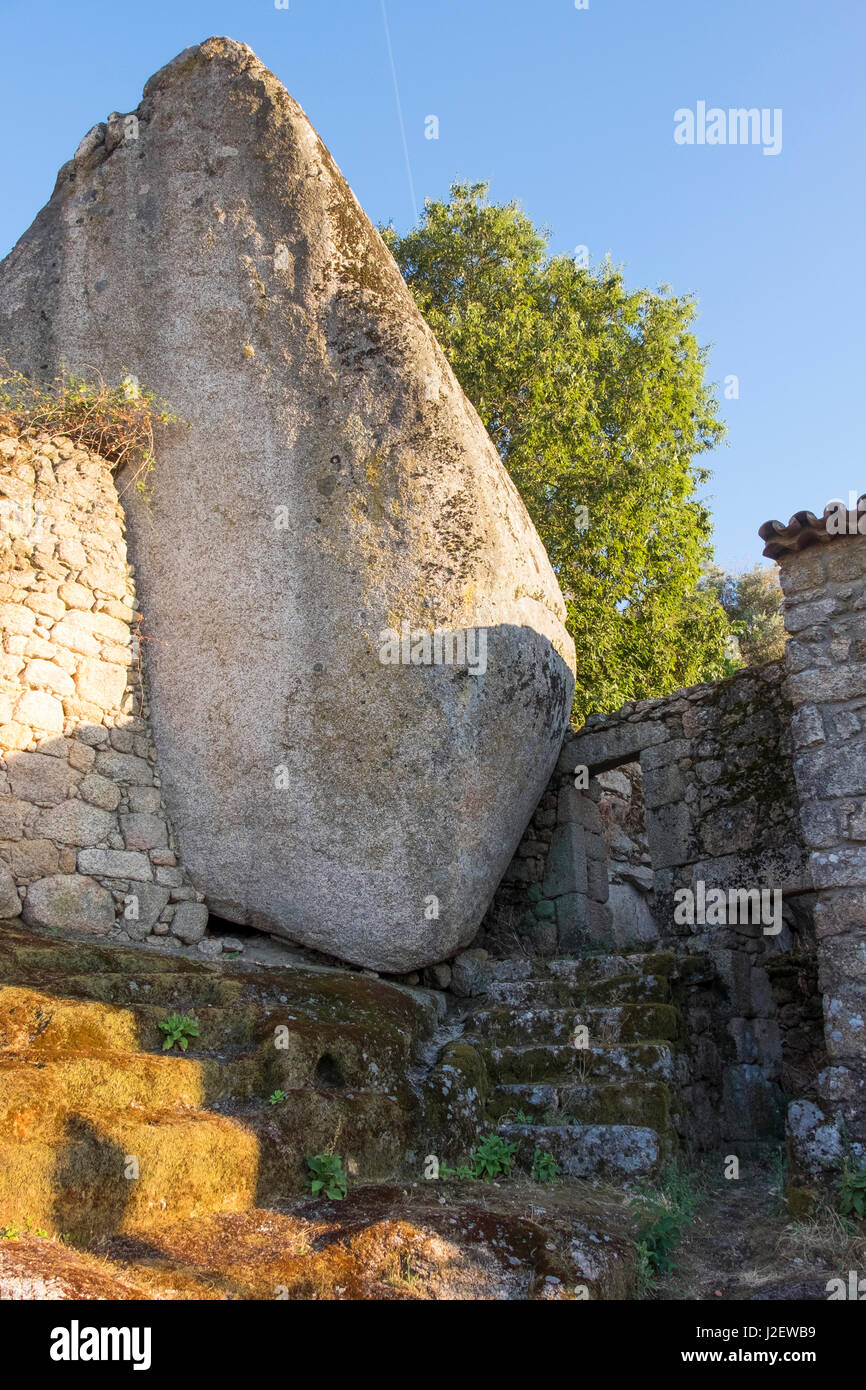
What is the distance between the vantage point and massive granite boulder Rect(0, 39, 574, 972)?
6.62 m

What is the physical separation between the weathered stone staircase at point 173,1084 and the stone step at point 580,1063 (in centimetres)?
54

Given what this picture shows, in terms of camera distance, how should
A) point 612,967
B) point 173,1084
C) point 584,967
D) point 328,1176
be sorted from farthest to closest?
1. point 584,967
2. point 612,967
3. point 173,1084
4. point 328,1176

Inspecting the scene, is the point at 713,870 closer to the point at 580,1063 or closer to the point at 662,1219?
the point at 580,1063

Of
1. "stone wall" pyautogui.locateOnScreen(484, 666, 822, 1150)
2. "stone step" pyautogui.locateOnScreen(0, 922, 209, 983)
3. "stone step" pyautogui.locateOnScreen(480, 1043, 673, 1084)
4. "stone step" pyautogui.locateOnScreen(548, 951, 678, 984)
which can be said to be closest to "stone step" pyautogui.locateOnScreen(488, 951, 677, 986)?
"stone step" pyautogui.locateOnScreen(548, 951, 678, 984)

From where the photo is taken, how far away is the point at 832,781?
527 centimetres

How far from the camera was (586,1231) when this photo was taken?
412cm

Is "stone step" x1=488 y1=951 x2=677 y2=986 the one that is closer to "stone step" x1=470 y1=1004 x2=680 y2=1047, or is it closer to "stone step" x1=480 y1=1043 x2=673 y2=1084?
"stone step" x1=470 y1=1004 x2=680 y2=1047

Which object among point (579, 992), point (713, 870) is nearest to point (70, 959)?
point (579, 992)

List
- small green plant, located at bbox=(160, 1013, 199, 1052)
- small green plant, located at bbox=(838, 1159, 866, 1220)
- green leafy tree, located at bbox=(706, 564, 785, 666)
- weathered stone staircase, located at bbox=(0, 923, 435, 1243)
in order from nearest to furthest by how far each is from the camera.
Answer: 1. weathered stone staircase, located at bbox=(0, 923, 435, 1243)
2. small green plant, located at bbox=(838, 1159, 866, 1220)
3. small green plant, located at bbox=(160, 1013, 199, 1052)
4. green leafy tree, located at bbox=(706, 564, 785, 666)

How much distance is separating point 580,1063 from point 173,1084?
7.52ft

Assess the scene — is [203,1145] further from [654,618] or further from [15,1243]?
[654,618]

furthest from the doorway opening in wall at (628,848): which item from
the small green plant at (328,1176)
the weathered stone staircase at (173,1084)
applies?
the small green plant at (328,1176)

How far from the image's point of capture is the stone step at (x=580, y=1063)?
5.66 m

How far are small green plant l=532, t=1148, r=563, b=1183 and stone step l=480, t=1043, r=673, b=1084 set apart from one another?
54 cm
